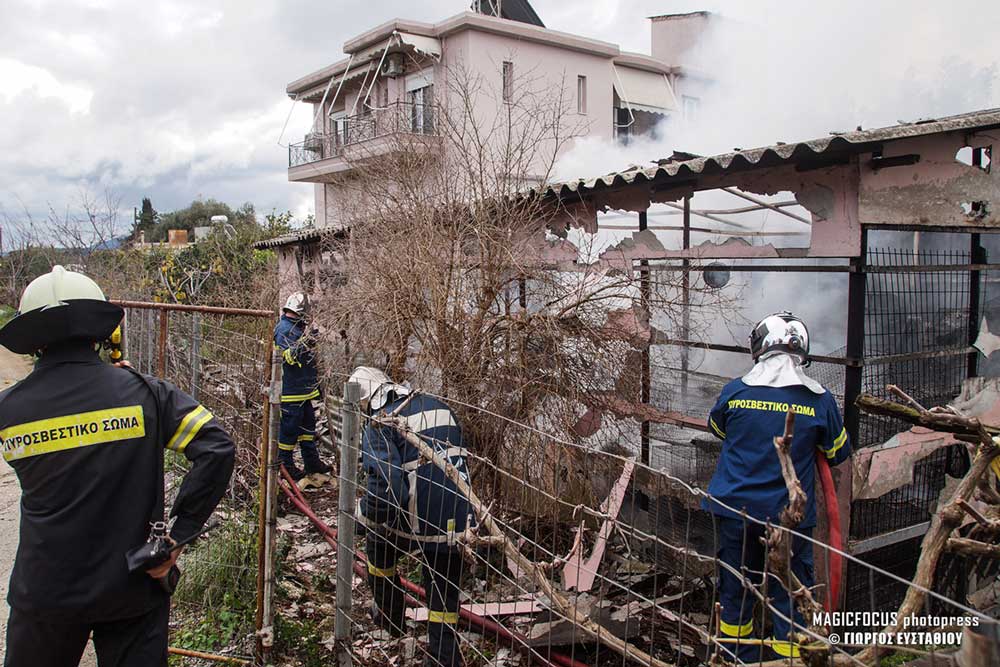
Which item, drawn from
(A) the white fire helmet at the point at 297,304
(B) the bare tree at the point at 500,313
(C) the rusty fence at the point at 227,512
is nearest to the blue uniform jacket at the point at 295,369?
(A) the white fire helmet at the point at 297,304

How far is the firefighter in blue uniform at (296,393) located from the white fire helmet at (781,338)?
483 cm

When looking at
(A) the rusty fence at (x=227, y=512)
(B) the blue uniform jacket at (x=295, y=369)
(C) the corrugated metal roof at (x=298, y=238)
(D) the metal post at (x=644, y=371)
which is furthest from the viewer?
(C) the corrugated metal roof at (x=298, y=238)

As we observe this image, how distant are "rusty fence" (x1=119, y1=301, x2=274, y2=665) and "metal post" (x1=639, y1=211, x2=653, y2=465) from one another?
254 centimetres

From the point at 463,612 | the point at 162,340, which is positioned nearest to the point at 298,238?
the point at 162,340

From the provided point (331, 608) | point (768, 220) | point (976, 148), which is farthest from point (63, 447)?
point (768, 220)

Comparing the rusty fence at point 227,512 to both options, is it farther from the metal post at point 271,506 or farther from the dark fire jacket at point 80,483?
the dark fire jacket at point 80,483

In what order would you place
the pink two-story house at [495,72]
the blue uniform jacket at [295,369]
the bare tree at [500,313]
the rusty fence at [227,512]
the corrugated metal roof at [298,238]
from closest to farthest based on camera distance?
1. the rusty fence at [227,512]
2. the bare tree at [500,313]
3. the blue uniform jacket at [295,369]
4. the corrugated metal roof at [298,238]
5. the pink two-story house at [495,72]

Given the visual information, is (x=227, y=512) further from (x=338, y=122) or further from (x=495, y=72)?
(x=338, y=122)

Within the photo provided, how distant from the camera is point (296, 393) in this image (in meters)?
7.75

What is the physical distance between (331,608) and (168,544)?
2.34 m

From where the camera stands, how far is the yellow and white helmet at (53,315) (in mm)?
2783

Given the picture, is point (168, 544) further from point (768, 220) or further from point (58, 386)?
point (768, 220)

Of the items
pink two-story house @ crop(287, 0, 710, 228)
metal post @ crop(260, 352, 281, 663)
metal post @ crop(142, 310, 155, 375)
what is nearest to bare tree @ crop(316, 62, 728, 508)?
metal post @ crop(260, 352, 281, 663)

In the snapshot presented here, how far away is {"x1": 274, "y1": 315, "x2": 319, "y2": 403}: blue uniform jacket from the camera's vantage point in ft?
25.1
